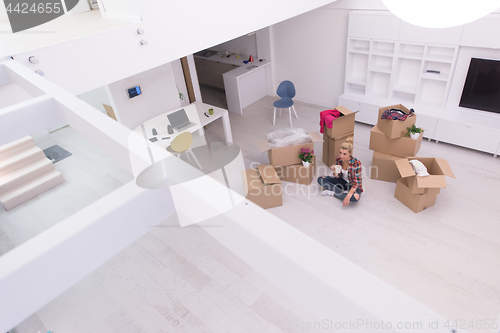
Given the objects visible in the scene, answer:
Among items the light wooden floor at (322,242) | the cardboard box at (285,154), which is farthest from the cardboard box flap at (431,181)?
the cardboard box at (285,154)

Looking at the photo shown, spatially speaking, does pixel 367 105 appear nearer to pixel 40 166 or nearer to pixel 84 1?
pixel 84 1

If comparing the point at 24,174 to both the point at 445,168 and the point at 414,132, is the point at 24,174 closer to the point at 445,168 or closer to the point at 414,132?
the point at 414,132

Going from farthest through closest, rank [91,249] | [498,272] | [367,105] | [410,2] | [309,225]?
[367,105], [309,225], [498,272], [410,2], [91,249]

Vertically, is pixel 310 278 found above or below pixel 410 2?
below

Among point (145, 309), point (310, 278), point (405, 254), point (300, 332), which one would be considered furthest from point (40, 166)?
point (310, 278)

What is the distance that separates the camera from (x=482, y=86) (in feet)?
13.7

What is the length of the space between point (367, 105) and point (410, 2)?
4.65m

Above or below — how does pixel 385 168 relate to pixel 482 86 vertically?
below

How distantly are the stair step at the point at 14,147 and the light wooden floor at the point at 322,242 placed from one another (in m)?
2.57

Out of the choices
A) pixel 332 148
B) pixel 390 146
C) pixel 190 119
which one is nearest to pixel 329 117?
pixel 332 148

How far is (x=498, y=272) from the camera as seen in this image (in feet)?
9.27

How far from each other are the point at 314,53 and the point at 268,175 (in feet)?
9.99

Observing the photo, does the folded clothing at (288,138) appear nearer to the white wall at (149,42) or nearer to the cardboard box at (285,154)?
the cardboard box at (285,154)

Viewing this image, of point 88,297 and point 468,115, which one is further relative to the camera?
point 468,115
